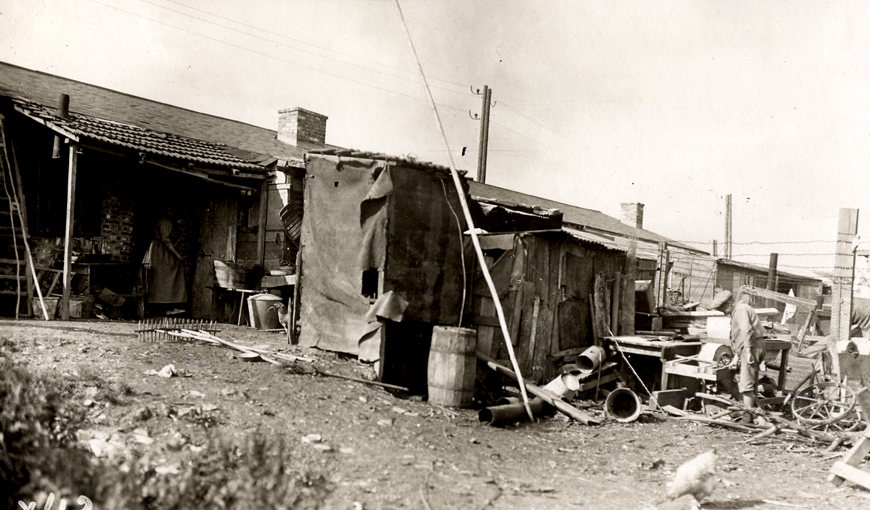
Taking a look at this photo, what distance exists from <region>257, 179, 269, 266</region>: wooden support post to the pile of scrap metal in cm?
654

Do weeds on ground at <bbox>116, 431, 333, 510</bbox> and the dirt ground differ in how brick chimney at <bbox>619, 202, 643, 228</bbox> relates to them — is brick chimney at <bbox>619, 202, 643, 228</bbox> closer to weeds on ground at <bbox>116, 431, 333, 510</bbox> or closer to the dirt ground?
the dirt ground

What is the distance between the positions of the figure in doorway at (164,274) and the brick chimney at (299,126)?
505 centimetres

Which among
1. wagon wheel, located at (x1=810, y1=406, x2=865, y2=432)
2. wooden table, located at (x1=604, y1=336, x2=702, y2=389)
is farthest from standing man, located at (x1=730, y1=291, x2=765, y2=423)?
wooden table, located at (x1=604, y1=336, x2=702, y2=389)

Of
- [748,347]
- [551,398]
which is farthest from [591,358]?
[748,347]

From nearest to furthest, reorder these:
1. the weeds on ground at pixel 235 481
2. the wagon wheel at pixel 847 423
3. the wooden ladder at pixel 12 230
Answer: the weeds on ground at pixel 235 481 < the wagon wheel at pixel 847 423 < the wooden ladder at pixel 12 230

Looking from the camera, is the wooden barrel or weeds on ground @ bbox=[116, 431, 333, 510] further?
the wooden barrel

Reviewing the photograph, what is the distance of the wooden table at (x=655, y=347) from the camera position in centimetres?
1070

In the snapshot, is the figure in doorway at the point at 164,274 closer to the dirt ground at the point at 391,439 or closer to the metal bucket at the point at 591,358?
the dirt ground at the point at 391,439

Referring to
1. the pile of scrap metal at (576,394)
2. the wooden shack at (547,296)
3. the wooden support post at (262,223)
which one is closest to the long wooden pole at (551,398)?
the pile of scrap metal at (576,394)

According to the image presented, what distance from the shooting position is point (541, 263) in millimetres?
10328

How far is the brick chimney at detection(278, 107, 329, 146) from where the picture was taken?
56.4ft

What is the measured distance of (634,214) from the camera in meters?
29.9

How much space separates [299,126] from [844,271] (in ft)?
44.2

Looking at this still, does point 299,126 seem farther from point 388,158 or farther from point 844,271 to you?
point 844,271
